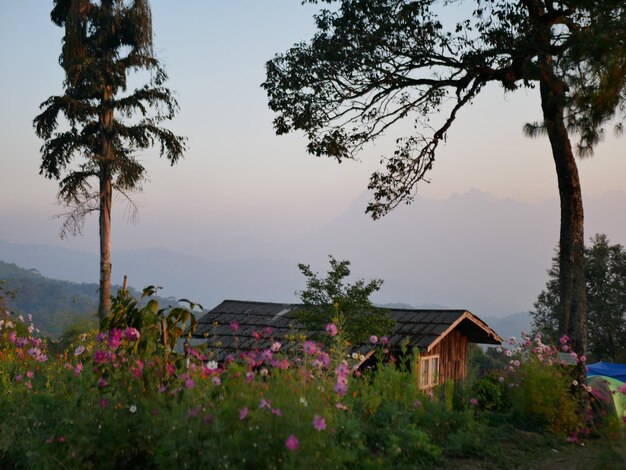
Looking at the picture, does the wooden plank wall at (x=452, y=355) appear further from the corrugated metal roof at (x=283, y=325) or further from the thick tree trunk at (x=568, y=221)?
the thick tree trunk at (x=568, y=221)

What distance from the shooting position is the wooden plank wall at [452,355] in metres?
22.2

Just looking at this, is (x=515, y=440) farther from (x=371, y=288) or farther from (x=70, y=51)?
(x=70, y=51)

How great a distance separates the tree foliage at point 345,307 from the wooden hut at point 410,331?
55 centimetres

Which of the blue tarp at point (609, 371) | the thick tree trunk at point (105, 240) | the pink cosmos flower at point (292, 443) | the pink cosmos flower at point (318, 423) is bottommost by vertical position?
the pink cosmos flower at point (292, 443)

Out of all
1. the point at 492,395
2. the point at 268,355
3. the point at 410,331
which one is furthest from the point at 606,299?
the point at 268,355

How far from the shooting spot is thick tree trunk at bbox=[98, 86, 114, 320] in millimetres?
22688

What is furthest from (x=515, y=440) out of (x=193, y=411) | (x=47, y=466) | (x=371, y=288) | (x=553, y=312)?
(x=553, y=312)

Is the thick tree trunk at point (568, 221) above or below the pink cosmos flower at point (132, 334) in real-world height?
above

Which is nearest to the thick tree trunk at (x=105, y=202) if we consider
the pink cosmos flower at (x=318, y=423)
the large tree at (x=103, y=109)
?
the large tree at (x=103, y=109)

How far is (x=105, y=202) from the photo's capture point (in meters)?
23.2

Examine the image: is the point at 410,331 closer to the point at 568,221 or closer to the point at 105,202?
the point at 568,221

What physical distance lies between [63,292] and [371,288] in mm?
159151

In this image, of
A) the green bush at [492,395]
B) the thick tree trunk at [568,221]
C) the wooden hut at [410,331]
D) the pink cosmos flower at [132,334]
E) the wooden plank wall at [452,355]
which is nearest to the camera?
the pink cosmos flower at [132,334]

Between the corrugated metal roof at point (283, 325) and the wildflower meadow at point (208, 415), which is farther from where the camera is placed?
the corrugated metal roof at point (283, 325)
